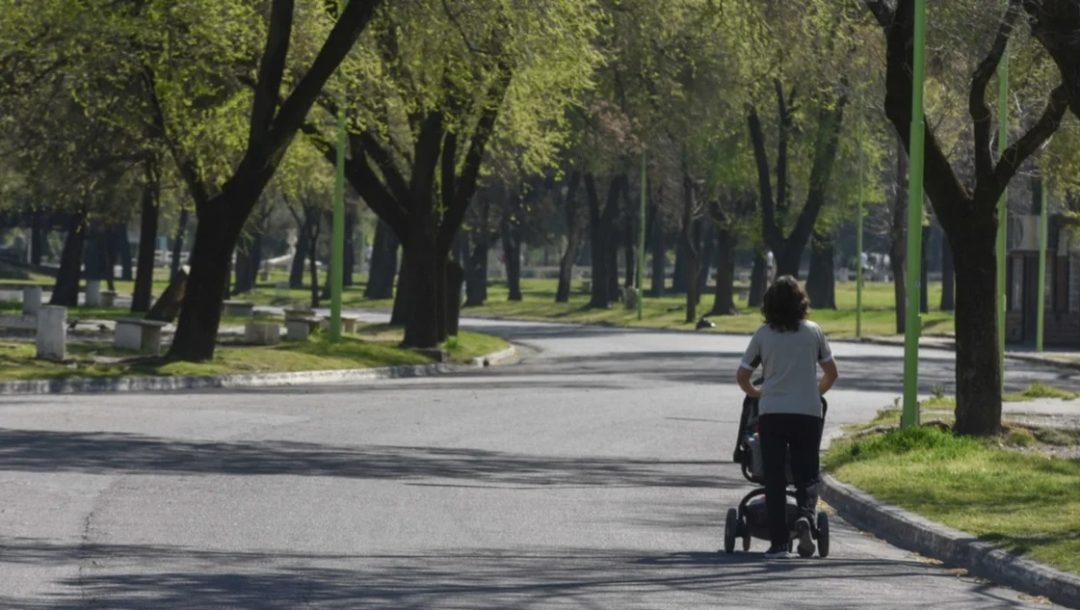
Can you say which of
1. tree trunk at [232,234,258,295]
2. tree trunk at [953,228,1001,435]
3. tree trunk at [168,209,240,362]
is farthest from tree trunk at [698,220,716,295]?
tree trunk at [953,228,1001,435]

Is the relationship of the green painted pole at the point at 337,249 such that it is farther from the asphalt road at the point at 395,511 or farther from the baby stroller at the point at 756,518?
the baby stroller at the point at 756,518

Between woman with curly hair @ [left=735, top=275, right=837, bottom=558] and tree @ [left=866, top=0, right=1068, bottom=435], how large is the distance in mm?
8407

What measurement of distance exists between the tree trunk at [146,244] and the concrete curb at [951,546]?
106 ft

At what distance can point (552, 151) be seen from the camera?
145 feet

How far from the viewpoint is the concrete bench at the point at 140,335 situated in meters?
35.4

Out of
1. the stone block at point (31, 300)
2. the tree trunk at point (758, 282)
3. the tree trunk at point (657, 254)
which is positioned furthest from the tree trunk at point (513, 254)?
A: the stone block at point (31, 300)

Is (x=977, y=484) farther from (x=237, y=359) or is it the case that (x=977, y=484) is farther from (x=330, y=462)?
(x=237, y=359)

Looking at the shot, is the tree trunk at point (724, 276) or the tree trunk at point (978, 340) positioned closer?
the tree trunk at point (978, 340)

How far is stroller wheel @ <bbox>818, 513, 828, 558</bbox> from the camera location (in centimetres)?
1250

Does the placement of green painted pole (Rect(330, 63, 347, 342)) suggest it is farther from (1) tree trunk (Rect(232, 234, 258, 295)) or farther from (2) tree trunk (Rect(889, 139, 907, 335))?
(1) tree trunk (Rect(232, 234, 258, 295))

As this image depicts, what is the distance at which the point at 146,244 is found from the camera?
52906mm

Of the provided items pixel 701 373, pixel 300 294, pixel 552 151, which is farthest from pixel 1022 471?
pixel 300 294

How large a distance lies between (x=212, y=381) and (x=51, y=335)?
3114mm

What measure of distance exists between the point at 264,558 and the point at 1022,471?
7988mm
